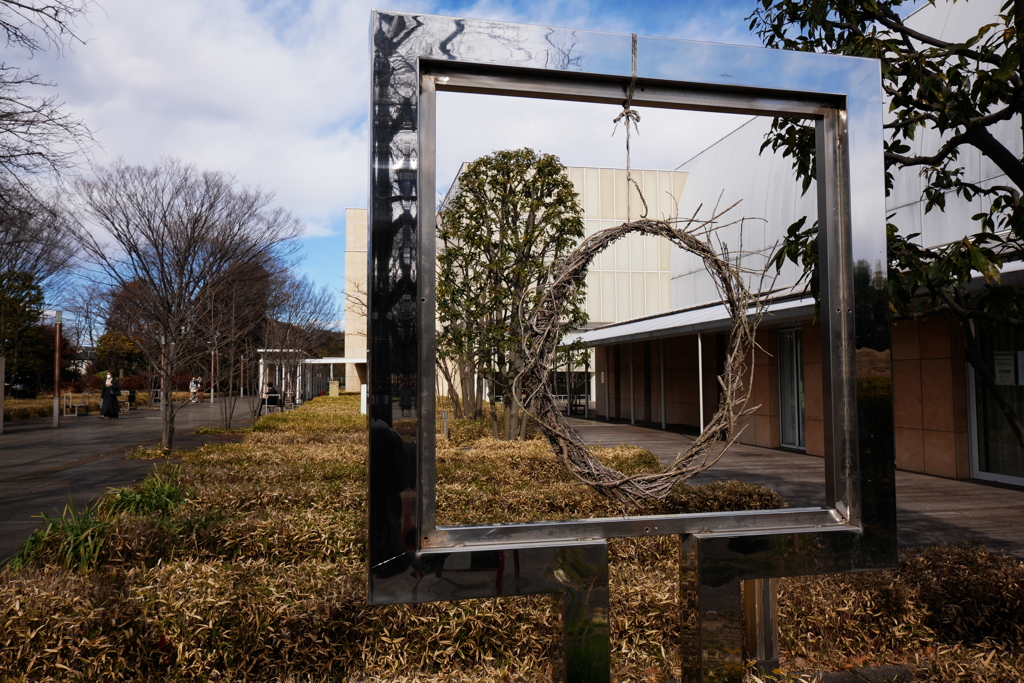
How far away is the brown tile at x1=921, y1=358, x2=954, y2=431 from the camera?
9.85m

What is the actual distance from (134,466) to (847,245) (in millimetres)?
10605

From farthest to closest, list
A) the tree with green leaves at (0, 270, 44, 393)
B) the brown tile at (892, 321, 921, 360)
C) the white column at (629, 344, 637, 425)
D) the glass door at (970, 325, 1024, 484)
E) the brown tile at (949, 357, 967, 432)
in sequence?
the tree with green leaves at (0, 270, 44, 393), the white column at (629, 344, 637, 425), the brown tile at (892, 321, 921, 360), the brown tile at (949, 357, 967, 432), the glass door at (970, 325, 1024, 484)

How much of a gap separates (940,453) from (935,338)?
161 cm

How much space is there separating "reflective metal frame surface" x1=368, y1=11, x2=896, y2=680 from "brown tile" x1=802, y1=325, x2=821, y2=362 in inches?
404

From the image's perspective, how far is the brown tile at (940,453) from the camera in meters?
9.87

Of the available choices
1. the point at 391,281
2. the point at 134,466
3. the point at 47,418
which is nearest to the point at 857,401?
the point at 391,281

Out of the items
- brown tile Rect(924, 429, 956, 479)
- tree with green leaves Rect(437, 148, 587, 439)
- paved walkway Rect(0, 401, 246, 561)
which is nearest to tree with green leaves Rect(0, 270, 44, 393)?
paved walkway Rect(0, 401, 246, 561)

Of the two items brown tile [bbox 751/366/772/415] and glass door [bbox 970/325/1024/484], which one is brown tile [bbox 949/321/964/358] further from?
brown tile [bbox 751/366/772/415]

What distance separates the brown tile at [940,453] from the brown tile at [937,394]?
0.36 feet

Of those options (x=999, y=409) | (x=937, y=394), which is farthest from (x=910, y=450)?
(x=999, y=409)

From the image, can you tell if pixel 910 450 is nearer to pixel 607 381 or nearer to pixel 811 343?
pixel 811 343

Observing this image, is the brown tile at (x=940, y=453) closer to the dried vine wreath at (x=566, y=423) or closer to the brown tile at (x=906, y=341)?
the brown tile at (x=906, y=341)

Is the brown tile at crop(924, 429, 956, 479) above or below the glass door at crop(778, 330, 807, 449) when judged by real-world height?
below

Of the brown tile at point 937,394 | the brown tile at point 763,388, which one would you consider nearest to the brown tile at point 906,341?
the brown tile at point 937,394
